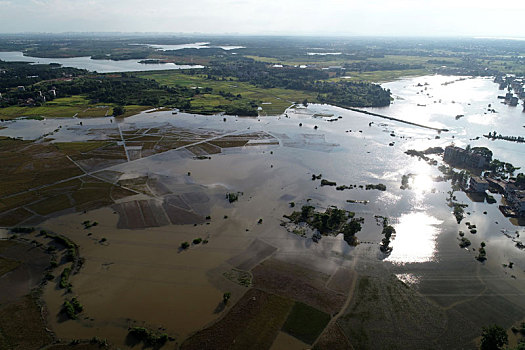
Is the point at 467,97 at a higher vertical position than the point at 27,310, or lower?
higher

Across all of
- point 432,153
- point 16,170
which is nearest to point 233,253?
point 16,170

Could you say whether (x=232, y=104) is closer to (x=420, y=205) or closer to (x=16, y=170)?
(x=16, y=170)

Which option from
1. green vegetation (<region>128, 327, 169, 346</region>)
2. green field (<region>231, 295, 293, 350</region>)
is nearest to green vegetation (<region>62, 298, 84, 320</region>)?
green vegetation (<region>128, 327, 169, 346</region>)

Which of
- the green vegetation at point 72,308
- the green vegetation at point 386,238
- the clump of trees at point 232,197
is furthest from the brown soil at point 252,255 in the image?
the green vegetation at point 72,308

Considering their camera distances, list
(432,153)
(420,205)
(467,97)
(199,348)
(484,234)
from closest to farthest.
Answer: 1. (199,348)
2. (484,234)
3. (420,205)
4. (432,153)
5. (467,97)

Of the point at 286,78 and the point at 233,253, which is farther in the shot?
the point at 286,78

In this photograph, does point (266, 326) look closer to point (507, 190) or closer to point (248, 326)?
point (248, 326)

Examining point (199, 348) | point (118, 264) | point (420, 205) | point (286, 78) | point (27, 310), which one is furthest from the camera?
point (286, 78)

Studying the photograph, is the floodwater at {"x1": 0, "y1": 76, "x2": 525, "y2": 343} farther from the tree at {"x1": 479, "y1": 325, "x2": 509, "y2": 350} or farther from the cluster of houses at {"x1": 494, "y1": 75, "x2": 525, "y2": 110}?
the cluster of houses at {"x1": 494, "y1": 75, "x2": 525, "y2": 110}
